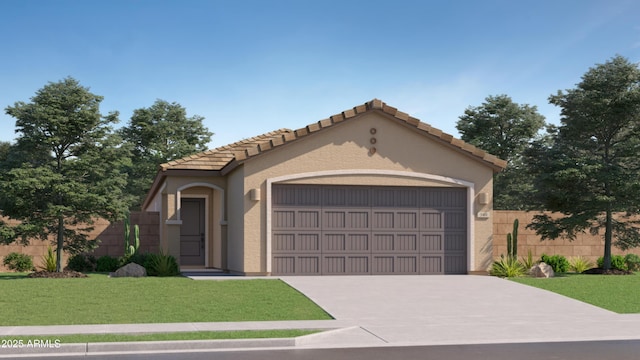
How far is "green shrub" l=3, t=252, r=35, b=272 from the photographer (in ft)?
89.8

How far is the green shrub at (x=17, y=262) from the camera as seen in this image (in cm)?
2738

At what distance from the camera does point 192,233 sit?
99.2 feet

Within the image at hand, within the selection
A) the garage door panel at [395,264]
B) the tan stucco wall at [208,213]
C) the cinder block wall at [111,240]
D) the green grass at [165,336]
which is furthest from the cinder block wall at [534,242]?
the green grass at [165,336]

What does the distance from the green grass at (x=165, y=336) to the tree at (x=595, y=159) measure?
15.8 metres

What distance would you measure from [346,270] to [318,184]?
2.81 meters

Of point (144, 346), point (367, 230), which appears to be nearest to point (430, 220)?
point (367, 230)

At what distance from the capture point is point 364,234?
24844 mm

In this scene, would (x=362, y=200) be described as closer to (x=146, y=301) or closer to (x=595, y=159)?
(x=595, y=159)

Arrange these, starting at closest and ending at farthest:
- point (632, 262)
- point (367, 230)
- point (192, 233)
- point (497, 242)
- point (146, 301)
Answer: point (146, 301), point (367, 230), point (632, 262), point (497, 242), point (192, 233)

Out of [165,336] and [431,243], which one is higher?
[431,243]

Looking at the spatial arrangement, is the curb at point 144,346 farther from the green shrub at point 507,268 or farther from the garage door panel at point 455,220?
the green shrub at point 507,268

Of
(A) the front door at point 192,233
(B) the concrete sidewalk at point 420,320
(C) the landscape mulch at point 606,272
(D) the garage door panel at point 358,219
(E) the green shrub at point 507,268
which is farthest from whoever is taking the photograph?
(A) the front door at point 192,233

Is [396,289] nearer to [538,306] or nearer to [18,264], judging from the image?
[538,306]

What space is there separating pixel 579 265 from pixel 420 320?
1439 cm
